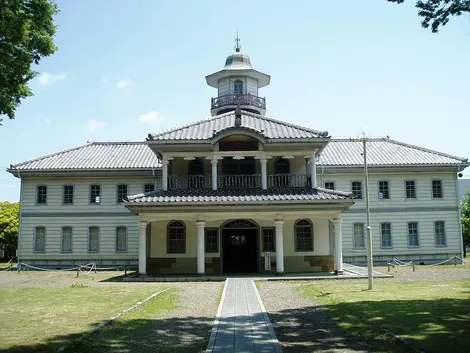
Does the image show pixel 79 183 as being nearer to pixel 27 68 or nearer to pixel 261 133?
pixel 261 133

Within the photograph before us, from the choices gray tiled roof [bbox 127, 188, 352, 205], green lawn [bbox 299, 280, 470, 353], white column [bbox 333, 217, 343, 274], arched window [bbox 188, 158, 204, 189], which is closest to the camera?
green lawn [bbox 299, 280, 470, 353]

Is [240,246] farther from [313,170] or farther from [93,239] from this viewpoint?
[93,239]

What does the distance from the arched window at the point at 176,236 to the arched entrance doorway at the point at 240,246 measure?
2.21m

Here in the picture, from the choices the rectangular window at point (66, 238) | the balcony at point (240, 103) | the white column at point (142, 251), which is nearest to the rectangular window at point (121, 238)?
the rectangular window at point (66, 238)

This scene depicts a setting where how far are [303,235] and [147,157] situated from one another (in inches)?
574

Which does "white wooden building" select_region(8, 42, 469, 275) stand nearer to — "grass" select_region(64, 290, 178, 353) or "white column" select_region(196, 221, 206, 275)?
"white column" select_region(196, 221, 206, 275)

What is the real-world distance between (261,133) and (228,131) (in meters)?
1.76

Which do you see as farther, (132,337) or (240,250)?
(240,250)

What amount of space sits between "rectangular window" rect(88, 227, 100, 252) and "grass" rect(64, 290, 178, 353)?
67.0 ft

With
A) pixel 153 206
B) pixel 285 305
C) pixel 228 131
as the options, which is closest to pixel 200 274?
pixel 153 206

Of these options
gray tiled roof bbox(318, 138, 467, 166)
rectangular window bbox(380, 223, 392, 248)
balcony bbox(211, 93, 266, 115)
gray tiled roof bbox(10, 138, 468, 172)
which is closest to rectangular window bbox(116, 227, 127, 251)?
gray tiled roof bbox(10, 138, 468, 172)

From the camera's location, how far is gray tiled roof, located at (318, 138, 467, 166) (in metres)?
34.3

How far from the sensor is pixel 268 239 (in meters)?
26.6

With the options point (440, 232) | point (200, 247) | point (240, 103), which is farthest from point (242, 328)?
point (440, 232)
